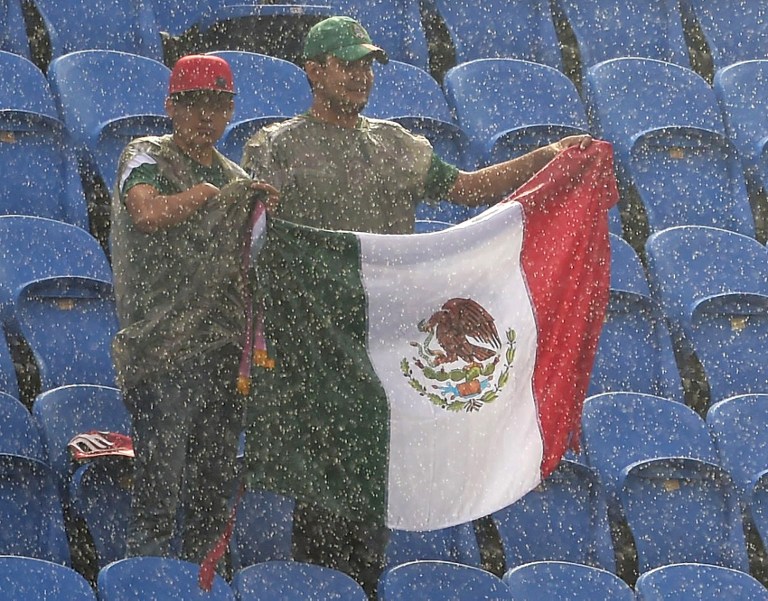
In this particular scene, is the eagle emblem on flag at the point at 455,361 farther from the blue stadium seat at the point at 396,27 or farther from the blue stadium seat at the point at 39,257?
the blue stadium seat at the point at 396,27

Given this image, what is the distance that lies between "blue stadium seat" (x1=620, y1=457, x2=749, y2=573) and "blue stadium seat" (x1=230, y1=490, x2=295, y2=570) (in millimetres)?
949

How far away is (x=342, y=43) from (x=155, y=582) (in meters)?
1.33

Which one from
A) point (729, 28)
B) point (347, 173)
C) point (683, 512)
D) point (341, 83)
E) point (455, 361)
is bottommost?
point (683, 512)

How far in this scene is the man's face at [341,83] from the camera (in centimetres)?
405

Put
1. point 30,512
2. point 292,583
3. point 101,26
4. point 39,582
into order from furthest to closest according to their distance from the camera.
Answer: point 101,26 < point 30,512 < point 292,583 < point 39,582

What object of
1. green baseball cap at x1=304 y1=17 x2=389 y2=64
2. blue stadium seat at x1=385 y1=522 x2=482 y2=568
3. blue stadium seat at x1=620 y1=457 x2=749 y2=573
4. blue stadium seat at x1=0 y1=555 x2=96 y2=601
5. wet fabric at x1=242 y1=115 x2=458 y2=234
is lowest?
blue stadium seat at x1=620 y1=457 x2=749 y2=573

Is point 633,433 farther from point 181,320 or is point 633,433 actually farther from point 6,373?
point 6,373

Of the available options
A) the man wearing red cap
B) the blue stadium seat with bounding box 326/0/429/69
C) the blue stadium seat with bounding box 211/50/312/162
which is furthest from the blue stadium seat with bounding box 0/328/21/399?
the blue stadium seat with bounding box 326/0/429/69

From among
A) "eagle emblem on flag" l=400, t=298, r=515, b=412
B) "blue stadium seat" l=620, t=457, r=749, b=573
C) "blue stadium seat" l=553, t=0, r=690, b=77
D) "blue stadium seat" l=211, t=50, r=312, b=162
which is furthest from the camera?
"blue stadium seat" l=553, t=0, r=690, b=77

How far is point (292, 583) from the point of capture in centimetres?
366

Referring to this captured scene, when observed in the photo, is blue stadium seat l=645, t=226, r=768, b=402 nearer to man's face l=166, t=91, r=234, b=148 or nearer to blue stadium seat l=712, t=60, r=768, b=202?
blue stadium seat l=712, t=60, r=768, b=202

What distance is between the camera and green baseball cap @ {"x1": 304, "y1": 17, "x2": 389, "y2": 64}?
13.3ft

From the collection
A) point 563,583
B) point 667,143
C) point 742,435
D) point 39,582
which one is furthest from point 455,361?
point 667,143

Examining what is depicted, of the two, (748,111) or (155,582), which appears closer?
(155,582)
